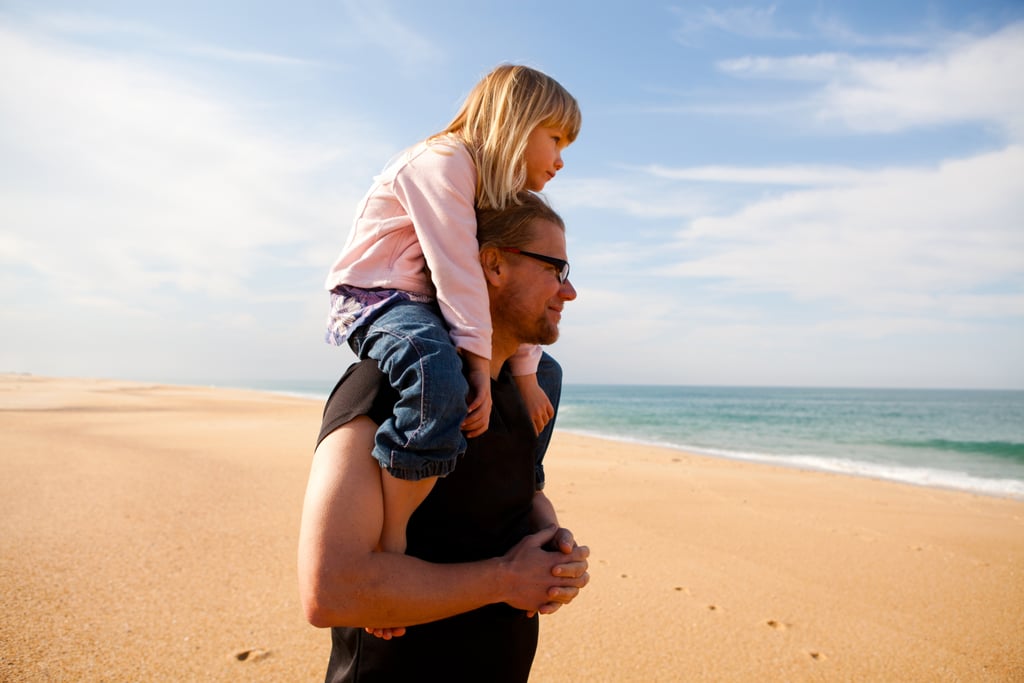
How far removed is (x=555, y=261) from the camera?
168 centimetres

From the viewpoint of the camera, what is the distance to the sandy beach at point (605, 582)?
3.10 metres

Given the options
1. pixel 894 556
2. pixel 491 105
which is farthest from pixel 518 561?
pixel 894 556

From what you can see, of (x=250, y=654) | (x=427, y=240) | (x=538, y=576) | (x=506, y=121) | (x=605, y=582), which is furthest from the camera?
(x=605, y=582)

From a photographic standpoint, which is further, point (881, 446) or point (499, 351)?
point (881, 446)

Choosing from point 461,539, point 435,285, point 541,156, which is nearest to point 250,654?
point 461,539

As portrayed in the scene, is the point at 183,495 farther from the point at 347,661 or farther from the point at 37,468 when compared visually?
the point at 347,661

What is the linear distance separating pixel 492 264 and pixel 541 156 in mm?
596

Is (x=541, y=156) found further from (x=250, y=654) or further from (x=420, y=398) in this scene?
(x=250, y=654)

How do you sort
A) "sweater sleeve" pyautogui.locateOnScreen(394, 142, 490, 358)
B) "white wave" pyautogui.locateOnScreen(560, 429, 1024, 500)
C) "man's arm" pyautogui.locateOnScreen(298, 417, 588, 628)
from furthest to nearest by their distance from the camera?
"white wave" pyautogui.locateOnScreen(560, 429, 1024, 500) < "sweater sleeve" pyautogui.locateOnScreen(394, 142, 490, 358) < "man's arm" pyautogui.locateOnScreen(298, 417, 588, 628)

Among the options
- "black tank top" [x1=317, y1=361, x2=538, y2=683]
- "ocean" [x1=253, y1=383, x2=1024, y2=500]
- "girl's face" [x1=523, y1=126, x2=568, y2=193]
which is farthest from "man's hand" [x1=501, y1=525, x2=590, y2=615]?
"ocean" [x1=253, y1=383, x2=1024, y2=500]

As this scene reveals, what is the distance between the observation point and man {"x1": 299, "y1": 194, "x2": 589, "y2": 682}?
1256 mm

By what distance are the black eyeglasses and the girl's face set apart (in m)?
0.45

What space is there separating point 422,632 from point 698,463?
37.8 ft

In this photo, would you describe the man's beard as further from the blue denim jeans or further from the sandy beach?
the sandy beach
